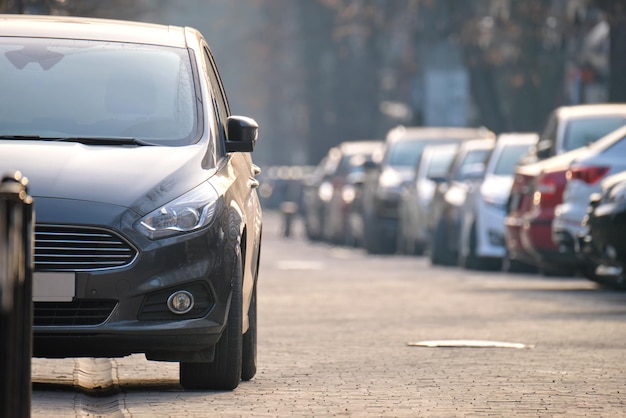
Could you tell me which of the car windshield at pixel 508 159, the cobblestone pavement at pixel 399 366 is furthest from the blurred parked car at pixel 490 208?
the cobblestone pavement at pixel 399 366

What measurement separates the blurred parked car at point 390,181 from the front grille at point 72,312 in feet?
74.0

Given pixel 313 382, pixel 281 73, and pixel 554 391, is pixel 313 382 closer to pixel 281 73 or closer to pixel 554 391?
pixel 554 391

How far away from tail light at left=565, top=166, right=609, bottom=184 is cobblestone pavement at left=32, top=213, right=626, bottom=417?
1093 mm

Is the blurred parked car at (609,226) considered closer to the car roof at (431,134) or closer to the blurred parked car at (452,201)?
the blurred parked car at (452,201)

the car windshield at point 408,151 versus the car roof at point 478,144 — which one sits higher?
the car roof at point 478,144

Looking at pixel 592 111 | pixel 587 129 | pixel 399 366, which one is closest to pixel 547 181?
pixel 587 129

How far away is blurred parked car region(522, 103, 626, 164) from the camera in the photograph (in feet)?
68.9

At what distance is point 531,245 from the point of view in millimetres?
20125

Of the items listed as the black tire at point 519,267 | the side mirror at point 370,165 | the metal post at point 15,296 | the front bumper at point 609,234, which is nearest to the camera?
the metal post at point 15,296

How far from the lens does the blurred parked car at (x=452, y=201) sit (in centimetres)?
2628

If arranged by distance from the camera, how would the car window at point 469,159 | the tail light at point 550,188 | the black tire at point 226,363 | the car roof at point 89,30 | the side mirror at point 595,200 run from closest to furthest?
the black tire at point 226,363 → the car roof at point 89,30 → the side mirror at point 595,200 → the tail light at point 550,188 → the car window at point 469,159

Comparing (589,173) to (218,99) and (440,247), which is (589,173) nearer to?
(440,247)

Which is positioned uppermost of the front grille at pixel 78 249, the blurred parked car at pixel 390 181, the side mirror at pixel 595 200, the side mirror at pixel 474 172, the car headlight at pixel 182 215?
the car headlight at pixel 182 215

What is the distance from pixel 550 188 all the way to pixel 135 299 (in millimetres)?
11130
